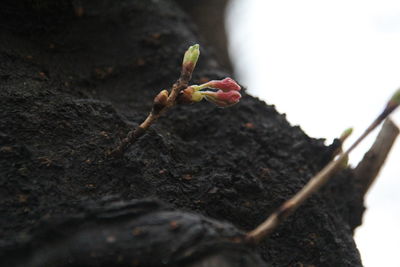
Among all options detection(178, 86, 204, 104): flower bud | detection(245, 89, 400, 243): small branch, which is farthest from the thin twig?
detection(245, 89, 400, 243): small branch

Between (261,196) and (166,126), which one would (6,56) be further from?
(261,196)

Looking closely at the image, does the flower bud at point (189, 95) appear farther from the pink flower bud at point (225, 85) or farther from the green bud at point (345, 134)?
the green bud at point (345, 134)

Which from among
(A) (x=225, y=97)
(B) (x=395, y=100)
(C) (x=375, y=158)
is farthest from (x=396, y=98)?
(C) (x=375, y=158)

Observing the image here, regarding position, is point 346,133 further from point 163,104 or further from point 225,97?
point 163,104

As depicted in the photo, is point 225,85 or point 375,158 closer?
point 225,85

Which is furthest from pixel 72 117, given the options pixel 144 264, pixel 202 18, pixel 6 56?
pixel 202 18

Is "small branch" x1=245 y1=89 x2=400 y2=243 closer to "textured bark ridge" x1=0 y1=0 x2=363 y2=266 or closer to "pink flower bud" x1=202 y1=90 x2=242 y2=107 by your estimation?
"textured bark ridge" x1=0 y1=0 x2=363 y2=266
